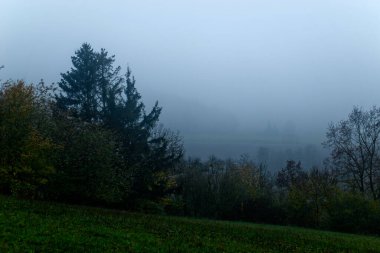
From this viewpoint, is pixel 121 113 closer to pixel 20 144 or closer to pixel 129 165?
pixel 129 165

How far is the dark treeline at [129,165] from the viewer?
33.4 m

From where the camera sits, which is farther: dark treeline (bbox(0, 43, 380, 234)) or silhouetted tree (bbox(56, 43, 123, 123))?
silhouetted tree (bbox(56, 43, 123, 123))

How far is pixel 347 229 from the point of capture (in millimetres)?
45219

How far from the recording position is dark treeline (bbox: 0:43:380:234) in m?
33.4

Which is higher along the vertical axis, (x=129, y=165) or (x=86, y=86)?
(x=86, y=86)

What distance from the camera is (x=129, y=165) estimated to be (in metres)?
47.5

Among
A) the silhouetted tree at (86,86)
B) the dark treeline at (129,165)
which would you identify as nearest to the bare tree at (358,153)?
the dark treeline at (129,165)

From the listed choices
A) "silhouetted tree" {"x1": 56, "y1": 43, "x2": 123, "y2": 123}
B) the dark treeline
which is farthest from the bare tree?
"silhouetted tree" {"x1": 56, "y1": 43, "x2": 123, "y2": 123}

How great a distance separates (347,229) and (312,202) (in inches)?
270

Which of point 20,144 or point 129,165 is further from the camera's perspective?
point 129,165

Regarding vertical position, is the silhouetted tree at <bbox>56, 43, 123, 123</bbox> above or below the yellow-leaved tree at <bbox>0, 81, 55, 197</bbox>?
above

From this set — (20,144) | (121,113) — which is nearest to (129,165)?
(121,113)

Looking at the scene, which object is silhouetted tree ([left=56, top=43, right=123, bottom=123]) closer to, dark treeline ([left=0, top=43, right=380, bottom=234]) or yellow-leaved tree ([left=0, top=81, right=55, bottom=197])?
dark treeline ([left=0, top=43, right=380, bottom=234])

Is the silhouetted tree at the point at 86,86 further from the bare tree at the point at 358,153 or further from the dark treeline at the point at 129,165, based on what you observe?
the bare tree at the point at 358,153
